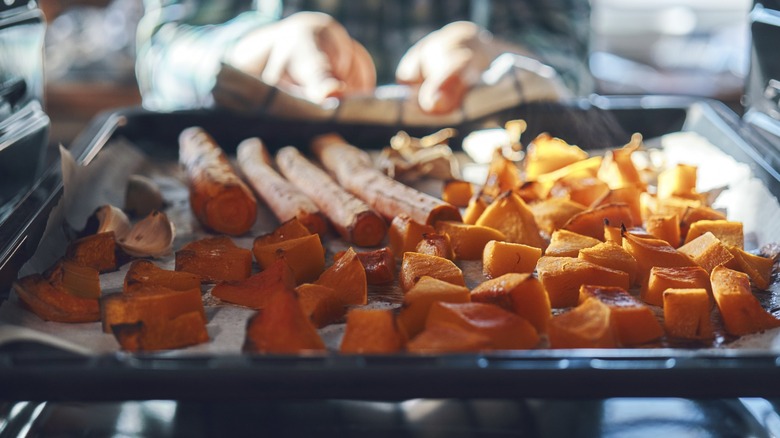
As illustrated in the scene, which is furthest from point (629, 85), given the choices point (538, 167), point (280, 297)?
point (280, 297)

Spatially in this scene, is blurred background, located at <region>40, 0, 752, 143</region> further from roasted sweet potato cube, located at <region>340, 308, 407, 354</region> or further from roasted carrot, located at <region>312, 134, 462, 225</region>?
roasted sweet potato cube, located at <region>340, 308, 407, 354</region>

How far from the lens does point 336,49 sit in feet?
7.09

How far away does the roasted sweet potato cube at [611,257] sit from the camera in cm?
94

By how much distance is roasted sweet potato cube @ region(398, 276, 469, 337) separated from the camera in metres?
0.81

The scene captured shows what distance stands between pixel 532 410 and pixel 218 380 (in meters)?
0.36

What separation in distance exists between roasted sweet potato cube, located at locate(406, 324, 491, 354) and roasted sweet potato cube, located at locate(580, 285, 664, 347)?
0.15 m

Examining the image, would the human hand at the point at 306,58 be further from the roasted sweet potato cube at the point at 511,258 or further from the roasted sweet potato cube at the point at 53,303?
the roasted sweet potato cube at the point at 53,303

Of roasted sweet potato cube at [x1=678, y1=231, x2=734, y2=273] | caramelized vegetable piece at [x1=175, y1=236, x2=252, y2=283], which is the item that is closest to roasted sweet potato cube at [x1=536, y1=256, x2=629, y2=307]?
roasted sweet potato cube at [x1=678, y1=231, x2=734, y2=273]

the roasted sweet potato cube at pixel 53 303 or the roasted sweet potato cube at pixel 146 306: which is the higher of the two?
the roasted sweet potato cube at pixel 146 306

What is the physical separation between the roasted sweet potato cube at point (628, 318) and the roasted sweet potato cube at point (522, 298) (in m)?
0.05

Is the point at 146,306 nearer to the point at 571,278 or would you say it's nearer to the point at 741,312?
the point at 571,278

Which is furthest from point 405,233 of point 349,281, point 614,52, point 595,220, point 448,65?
point 614,52

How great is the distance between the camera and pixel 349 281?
92 cm

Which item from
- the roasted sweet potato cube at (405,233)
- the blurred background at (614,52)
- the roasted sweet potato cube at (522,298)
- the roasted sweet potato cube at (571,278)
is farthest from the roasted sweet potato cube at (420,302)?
the blurred background at (614,52)
